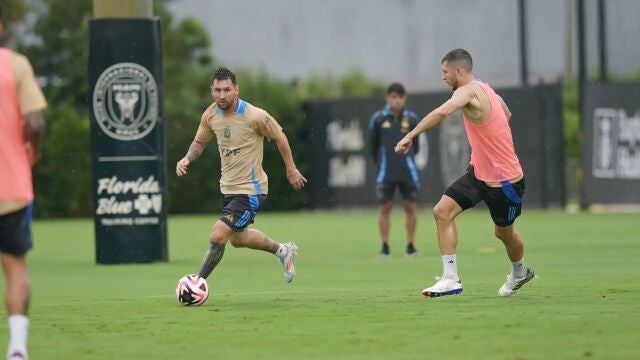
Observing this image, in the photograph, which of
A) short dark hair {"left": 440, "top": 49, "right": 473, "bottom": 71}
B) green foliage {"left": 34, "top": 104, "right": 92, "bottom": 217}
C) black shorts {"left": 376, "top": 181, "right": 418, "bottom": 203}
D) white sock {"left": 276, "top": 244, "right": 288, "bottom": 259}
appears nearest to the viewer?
short dark hair {"left": 440, "top": 49, "right": 473, "bottom": 71}

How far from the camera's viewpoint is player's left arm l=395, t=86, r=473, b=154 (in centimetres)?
1203

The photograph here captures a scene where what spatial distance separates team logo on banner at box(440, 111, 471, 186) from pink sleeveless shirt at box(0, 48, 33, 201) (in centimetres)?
2418

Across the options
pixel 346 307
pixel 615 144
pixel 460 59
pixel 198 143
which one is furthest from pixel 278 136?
pixel 615 144

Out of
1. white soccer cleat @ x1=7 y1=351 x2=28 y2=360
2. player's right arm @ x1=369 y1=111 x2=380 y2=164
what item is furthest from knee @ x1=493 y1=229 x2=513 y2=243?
player's right arm @ x1=369 y1=111 x2=380 y2=164

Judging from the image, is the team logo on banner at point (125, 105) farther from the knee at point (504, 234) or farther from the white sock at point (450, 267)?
the knee at point (504, 234)

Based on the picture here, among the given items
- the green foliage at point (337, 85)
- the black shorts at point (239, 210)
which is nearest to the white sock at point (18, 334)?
the black shorts at point (239, 210)

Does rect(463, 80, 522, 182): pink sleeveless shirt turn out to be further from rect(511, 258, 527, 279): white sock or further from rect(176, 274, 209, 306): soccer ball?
rect(176, 274, 209, 306): soccer ball

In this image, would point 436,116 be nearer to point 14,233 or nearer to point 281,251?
point 281,251

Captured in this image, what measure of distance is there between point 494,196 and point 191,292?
278cm

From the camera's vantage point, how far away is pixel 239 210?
1310 cm

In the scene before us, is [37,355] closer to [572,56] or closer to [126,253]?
[126,253]

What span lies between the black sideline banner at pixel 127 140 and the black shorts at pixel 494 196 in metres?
7.67

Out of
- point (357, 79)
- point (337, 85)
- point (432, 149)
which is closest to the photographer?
point (432, 149)

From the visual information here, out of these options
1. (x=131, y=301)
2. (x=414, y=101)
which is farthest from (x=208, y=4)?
(x=131, y=301)
